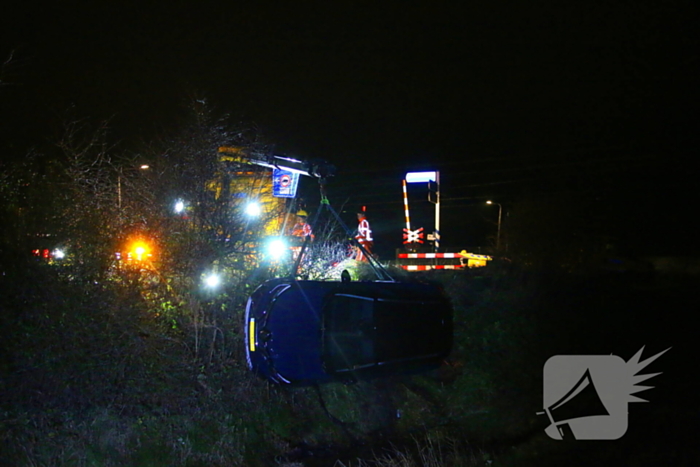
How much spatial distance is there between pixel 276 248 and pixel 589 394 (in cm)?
445

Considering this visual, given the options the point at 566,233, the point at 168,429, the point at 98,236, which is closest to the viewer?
the point at 98,236

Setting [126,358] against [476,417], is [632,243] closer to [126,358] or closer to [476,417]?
[476,417]

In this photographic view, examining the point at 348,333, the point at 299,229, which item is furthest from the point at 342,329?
the point at 299,229

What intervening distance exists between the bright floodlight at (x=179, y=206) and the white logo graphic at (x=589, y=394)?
5328 mm

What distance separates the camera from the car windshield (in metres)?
4.59

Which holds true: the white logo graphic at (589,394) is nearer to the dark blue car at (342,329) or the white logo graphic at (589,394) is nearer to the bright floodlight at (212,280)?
the dark blue car at (342,329)

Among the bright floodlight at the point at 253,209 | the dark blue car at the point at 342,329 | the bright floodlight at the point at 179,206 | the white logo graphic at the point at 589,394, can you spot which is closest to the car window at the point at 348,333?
the dark blue car at the point at 342,329

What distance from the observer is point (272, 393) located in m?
7.76

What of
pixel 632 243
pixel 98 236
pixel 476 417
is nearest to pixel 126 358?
pixel 98 236

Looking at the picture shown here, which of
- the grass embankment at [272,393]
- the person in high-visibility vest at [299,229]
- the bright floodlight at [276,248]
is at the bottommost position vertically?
the grass embankment at [272,393]

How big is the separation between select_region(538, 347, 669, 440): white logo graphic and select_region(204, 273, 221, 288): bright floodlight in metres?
4.57

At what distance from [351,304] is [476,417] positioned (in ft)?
16.2

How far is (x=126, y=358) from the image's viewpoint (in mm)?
6379

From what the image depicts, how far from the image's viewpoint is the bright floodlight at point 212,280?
7043 millimetres
